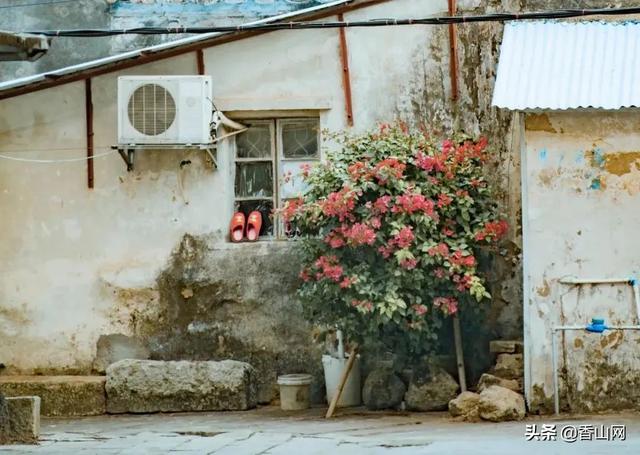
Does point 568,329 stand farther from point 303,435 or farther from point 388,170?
point 303,435

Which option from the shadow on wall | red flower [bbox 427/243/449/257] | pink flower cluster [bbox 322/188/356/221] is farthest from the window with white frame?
red flower [bbox 427/243/449/257]

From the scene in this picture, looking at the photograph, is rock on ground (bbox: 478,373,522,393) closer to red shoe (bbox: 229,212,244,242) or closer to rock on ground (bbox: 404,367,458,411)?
rock on ground (bbox: 404,367,458,411)

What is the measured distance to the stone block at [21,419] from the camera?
10.8 m

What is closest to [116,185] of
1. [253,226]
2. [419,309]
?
[253,226]

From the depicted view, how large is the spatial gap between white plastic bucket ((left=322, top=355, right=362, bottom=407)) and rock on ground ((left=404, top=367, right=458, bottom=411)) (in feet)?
2.71

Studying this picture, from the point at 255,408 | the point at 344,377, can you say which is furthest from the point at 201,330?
the point at 344,377

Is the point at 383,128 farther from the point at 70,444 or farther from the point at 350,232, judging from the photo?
the point at 70,444

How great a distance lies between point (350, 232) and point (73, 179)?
11.4 feet

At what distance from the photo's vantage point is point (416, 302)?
12.3m

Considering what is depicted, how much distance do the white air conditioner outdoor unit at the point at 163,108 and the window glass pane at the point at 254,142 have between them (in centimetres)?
83

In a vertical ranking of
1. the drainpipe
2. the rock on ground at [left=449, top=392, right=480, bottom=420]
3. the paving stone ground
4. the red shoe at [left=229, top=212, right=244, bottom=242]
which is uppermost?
the drainpipe

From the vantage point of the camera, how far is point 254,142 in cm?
1398

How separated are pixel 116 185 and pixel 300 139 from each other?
2.09m

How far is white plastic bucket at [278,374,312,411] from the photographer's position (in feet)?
43.3
